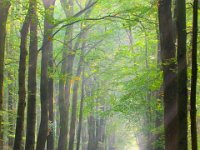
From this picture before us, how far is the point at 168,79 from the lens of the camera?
449 inches

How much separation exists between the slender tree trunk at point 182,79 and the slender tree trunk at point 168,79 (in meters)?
2.50

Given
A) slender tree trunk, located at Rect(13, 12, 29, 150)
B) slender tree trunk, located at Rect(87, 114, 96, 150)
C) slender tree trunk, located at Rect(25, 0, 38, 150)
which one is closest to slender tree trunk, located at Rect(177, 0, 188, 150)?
slender tree trunk, located at Rect(25, 0, 38, 150)

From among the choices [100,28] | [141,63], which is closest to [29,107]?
[141,63]

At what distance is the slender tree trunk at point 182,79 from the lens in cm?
818

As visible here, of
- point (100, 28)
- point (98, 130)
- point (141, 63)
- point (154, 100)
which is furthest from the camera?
point (98, 130)

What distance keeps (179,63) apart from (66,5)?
11758 mm

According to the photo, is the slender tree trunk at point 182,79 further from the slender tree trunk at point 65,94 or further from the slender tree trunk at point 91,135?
the slender tree trunk at point 91,135

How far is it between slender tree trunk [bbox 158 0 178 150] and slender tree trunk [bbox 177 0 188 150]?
2498mm

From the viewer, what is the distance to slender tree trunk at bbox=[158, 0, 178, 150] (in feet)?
36.7

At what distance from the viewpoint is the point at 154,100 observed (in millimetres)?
18266

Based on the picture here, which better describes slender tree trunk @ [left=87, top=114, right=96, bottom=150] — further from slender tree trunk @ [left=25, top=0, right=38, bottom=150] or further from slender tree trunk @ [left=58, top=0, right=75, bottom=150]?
slender tree trunk @ [left=25, top=0, right=38, bottom=150]

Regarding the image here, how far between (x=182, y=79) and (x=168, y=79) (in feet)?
10.1

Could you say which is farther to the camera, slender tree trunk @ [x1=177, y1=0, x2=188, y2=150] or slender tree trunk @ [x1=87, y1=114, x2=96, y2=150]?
slender tree trunk @ [x1=87, y1=114, x2=96, y2=150]

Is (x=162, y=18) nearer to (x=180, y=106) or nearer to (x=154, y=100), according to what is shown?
(x=180, y=106)
